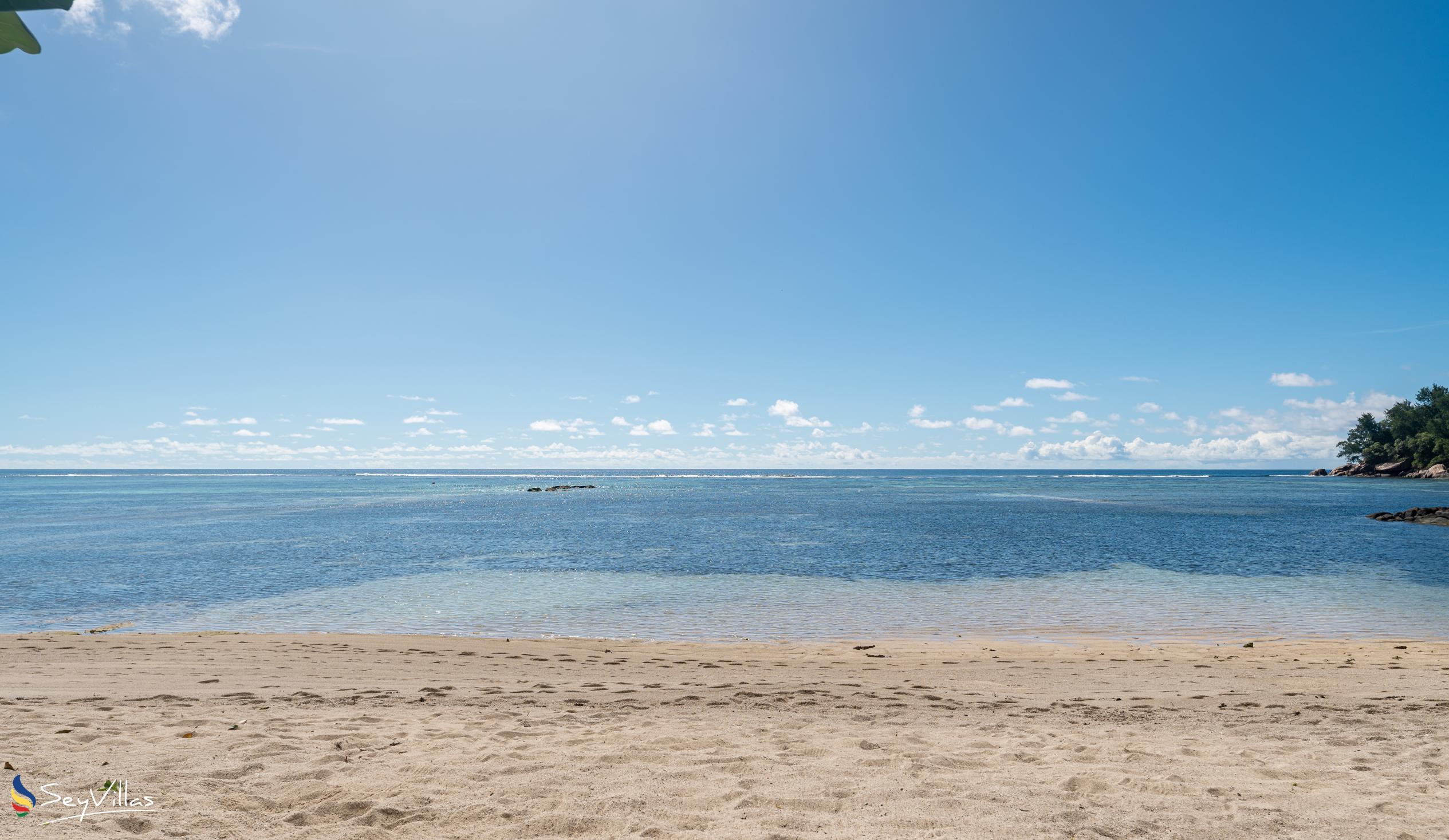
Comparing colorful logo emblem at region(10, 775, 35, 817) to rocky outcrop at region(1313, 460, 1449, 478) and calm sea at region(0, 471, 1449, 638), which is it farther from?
rocky outcrop at region(1313, 460, 1449, 478)

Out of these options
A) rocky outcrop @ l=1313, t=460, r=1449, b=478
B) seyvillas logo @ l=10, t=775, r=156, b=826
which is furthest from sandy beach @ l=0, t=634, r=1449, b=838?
rocky outcrop @ l=1313, t=460, r=1449, b=478

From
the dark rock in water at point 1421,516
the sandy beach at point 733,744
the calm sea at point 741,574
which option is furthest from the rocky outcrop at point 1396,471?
the sandy beach at point 733,744

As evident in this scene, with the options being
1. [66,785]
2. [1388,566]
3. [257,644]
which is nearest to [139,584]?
[257,644]

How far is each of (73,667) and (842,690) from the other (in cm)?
1378

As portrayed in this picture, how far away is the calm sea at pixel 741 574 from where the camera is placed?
20062 millimetres

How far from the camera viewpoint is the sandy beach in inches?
246

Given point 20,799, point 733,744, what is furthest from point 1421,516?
point 20,799

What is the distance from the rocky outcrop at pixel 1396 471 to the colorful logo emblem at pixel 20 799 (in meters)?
186

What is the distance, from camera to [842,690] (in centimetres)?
1177

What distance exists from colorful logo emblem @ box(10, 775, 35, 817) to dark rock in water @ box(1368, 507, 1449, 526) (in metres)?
71.4

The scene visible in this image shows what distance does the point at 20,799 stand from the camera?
20.6 ft

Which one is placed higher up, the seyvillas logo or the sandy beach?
the seyvillas logo

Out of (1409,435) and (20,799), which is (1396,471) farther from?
(20,799)

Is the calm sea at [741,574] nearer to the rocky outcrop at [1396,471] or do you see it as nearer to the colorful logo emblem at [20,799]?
the colorful logo emblem at [20,799]
